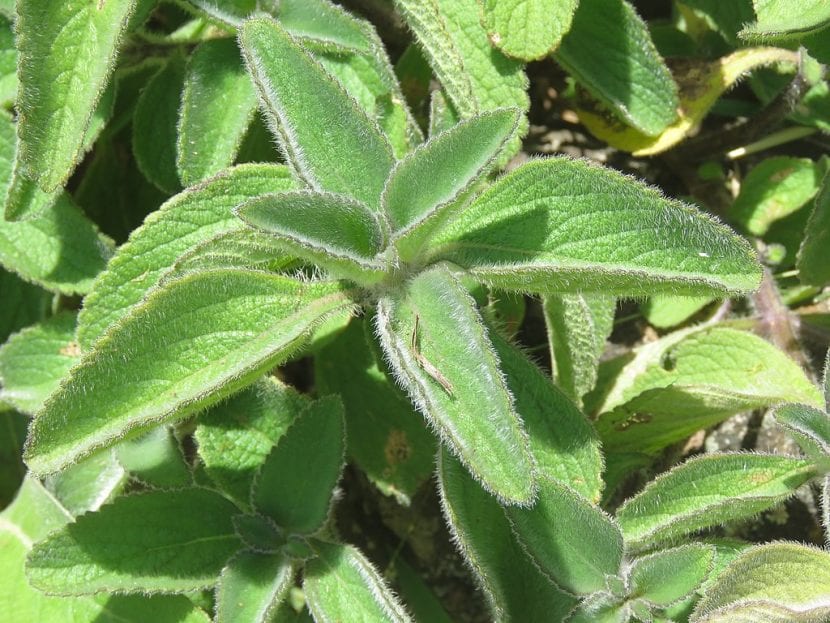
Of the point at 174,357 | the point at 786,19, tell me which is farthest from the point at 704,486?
the point at 174,357

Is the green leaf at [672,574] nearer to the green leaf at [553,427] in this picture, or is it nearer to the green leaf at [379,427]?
the green leaf at [553,427]

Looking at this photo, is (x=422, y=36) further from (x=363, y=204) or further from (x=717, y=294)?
(x=717, y=294)

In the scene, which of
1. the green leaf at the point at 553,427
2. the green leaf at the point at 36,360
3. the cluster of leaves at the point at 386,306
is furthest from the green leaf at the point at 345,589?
the green leaf at the point at 36,360

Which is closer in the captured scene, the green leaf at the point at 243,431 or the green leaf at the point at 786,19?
the green leaf at the point at 786,19

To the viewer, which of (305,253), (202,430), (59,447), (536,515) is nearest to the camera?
Answer: (59,447)

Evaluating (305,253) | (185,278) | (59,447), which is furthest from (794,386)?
(59,447)

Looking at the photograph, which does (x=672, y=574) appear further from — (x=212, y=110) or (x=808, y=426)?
(x=212, y=110)
